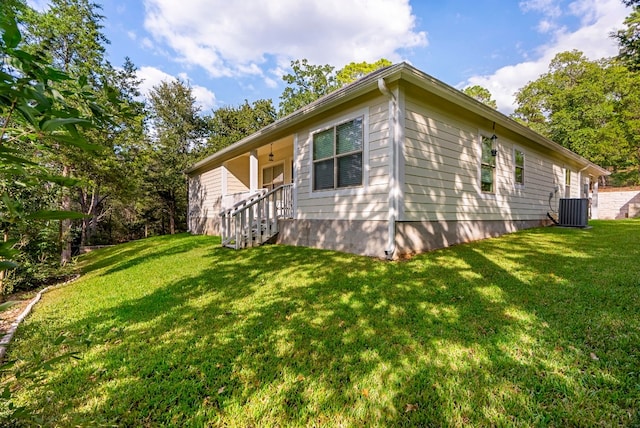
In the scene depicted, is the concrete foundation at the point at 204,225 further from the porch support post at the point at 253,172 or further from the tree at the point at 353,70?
the tree at the point at 353,70

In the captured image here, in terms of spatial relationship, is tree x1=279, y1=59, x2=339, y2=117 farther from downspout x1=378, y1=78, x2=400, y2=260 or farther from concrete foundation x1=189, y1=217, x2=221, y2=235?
downspout x1=378, y1=78, x2=400, y2=260

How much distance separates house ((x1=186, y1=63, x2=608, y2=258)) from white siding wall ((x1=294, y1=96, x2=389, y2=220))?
0.02 metres

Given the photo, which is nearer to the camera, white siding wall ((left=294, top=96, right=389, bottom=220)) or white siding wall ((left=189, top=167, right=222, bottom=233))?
white siding wall ((left=294, top=96, right=389, bottom=220))

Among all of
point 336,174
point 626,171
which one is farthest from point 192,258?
point 626,171

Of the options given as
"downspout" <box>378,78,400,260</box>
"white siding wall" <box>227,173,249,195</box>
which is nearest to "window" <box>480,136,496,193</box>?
"downspout" <box>378,78,400,260</box>

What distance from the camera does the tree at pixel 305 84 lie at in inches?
948

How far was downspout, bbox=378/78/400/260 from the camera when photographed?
5043 millimetres

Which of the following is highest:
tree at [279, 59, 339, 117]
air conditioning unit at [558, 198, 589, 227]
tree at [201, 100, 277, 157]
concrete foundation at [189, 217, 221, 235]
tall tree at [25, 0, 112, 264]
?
tree at [279, 59, 339, 117]

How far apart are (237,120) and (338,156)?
735 inches

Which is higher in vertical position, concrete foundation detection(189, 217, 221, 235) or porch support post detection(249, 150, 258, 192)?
porch support post detection(249, 150, 258, 192)

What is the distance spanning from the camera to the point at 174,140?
64.8 ft

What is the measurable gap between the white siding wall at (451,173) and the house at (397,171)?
23mm

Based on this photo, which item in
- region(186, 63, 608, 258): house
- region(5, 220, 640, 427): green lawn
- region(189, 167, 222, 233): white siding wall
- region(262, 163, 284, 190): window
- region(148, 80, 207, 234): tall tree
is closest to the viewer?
region(5, 220, 640, 427): green lawn

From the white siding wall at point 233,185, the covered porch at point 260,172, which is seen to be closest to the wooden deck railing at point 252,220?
the covered porch at point 260,172
